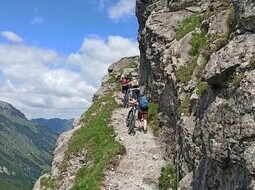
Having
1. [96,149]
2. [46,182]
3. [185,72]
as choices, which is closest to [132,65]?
[96,149]

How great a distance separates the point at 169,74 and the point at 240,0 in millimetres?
15322

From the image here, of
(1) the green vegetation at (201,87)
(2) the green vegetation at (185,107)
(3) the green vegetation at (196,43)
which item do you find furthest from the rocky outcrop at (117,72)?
(1) the green vegetation at (201,87)

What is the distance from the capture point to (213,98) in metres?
19.2

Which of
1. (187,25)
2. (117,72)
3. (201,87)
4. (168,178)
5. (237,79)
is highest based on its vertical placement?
(117,72)

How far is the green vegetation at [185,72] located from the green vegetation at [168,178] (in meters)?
7.00

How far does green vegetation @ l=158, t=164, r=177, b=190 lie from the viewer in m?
25.4

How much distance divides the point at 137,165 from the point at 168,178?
9.62ft

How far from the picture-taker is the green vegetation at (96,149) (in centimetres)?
2724

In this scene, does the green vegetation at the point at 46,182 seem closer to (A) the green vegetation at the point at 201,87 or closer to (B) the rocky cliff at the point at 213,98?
(B) the rocky cliff at the point at 213,98

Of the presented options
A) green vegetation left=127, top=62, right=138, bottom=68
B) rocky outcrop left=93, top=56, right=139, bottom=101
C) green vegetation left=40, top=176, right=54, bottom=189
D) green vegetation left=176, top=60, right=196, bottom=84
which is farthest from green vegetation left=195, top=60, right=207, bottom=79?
green vegetation left=127, top=62, right=138, bottom=68

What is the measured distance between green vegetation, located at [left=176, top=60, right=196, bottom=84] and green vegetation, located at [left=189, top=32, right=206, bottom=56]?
1343mm

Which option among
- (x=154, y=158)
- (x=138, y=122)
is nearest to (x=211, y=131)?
(x=154, y=158)

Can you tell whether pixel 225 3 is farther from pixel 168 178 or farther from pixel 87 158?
pixel 87 158

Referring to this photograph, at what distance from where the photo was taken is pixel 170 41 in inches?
1559
